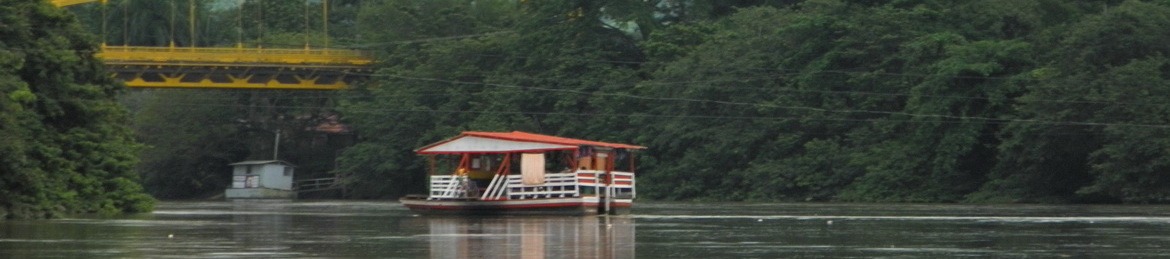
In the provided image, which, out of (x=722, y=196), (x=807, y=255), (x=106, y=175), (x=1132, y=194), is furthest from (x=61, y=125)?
(x=722, y=196)

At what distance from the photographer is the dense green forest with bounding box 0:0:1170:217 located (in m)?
48.8

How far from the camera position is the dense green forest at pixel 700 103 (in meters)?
48.8

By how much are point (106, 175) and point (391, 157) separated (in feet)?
153

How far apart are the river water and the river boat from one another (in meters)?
4.99

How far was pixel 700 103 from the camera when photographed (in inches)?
3420

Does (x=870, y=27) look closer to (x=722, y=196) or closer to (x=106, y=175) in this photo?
(x=722, y=196)

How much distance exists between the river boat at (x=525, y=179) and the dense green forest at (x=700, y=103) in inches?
317

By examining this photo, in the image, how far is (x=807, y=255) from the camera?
27531 mm

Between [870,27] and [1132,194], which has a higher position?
[870,27]

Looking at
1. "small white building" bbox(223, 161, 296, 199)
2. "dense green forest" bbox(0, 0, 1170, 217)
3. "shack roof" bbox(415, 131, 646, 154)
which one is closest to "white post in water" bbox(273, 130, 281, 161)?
"dense green forest" bbox(0, 0, 1170, 217)

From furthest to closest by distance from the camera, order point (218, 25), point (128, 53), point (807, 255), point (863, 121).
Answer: point (218, 25)
point (128, 53)
point (863, 121)
point (807, 255)

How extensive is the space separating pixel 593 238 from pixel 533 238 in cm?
98

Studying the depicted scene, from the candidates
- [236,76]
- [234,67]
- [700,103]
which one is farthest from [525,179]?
[236,76]

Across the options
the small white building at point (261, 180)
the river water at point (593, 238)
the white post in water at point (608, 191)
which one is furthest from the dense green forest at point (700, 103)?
the white post in water at point (608, 191)
